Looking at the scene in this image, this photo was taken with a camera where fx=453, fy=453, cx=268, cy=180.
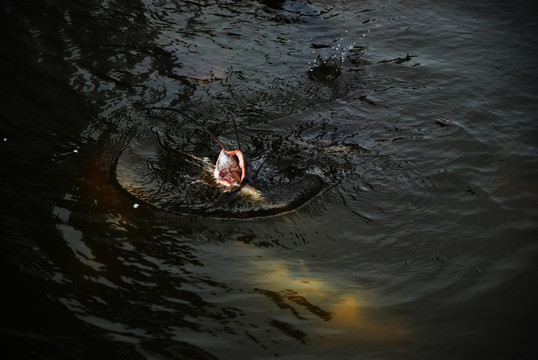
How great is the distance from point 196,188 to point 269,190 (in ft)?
2.03

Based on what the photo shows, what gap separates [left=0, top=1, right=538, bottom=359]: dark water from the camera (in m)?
2.83

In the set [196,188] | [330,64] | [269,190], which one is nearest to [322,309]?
[269,190]

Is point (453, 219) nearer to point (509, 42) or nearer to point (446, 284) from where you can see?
point (446, 284)

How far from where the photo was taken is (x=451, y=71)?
5.70m

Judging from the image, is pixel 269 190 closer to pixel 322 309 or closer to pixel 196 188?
pixel 196 188

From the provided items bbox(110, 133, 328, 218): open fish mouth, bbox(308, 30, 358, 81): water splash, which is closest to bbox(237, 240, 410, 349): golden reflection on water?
bbox(110, 133, 328, 218): open fish mouth

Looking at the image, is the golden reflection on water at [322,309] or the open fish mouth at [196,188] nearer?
the golden reflection on water at [322,309]

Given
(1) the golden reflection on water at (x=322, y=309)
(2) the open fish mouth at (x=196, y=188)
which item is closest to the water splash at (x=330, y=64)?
(2) the open fish mouth at (x=196, y=188)

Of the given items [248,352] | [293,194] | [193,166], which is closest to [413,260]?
[293,194]

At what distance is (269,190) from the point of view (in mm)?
3871

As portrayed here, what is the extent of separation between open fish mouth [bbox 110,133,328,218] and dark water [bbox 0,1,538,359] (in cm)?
2

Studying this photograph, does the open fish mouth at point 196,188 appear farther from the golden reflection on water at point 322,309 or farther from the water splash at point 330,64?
the water splash at point 330,64

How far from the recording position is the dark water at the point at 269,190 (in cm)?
283

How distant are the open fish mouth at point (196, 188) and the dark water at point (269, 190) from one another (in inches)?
0.8
